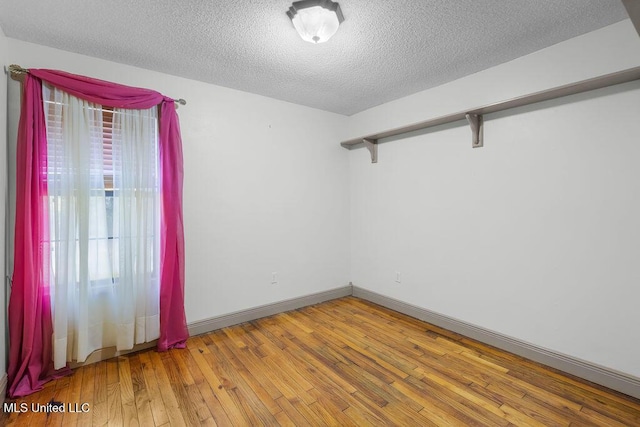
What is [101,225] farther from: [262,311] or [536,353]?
[536,353]

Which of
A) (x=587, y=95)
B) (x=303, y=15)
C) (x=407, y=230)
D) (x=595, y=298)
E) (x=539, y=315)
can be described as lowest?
(x=539, y=315)

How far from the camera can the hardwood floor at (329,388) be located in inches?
67.6

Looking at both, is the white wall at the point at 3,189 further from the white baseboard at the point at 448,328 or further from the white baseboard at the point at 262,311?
the white baseboard at the point at 262,311

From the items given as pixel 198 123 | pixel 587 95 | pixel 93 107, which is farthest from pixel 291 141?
pixel 587 95

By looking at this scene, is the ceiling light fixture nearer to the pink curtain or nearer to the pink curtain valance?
the pink curtain valance

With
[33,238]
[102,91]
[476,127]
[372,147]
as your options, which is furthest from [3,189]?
[476,127]

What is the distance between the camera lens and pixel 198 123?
2.83m

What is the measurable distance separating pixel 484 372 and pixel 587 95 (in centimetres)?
215

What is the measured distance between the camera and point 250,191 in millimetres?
3172

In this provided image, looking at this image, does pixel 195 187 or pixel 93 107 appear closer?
pixel 93 107

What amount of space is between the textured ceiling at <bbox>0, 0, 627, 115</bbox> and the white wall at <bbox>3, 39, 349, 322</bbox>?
7.0 inches

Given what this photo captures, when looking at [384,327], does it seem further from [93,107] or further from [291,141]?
[93,107]

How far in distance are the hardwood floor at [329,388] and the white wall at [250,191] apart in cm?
71

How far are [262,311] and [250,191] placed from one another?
1.35 meters
